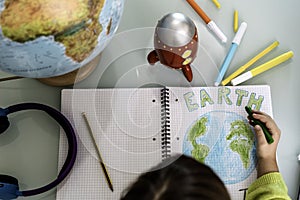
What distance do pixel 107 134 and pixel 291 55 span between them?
1.16ft

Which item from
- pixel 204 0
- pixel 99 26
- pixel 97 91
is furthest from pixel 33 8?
pixel 204 0

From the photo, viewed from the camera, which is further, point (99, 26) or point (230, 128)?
point (230, 128)

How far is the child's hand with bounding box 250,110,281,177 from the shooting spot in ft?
2.54

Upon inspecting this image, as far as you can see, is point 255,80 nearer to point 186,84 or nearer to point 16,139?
point 186,84

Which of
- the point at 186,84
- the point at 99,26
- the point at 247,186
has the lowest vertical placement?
the point at 247,186

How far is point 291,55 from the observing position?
842 millimetres

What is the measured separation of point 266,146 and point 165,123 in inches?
6.8

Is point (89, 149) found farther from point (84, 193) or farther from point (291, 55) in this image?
point (291, 55)

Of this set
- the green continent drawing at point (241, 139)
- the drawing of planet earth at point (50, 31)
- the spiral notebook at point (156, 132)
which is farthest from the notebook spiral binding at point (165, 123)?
the drawing of planet earth at point (50, 31)

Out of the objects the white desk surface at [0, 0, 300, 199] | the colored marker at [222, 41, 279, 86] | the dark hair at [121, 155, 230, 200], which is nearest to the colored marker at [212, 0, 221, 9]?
the white desk surface at [0, 0, 300, 199]

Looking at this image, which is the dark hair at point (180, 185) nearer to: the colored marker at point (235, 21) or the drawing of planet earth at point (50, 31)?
the drawing of planet earth at point (50, 31)

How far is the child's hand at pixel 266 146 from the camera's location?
774 mm

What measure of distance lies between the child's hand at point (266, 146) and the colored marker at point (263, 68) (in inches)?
2.4

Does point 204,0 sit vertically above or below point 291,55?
above
